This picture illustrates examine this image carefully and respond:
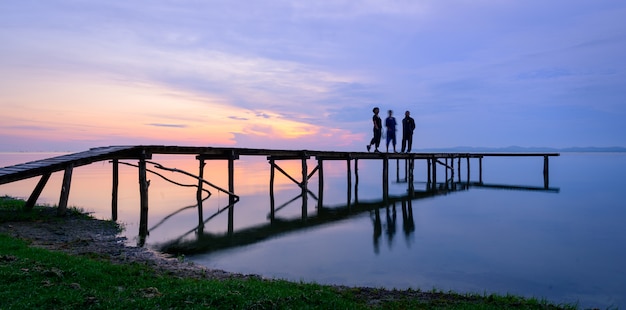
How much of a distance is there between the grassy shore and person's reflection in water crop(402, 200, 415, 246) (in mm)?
7657

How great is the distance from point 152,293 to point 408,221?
14495 mm

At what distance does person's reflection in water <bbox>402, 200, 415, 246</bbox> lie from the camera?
52.0 feet

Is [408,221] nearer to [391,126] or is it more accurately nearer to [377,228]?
[377,228]

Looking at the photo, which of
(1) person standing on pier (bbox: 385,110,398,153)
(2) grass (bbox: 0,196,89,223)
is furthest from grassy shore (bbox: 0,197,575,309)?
(1) person standing on pier (bbox: 385,110,398,153)

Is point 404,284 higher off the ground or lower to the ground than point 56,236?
lower

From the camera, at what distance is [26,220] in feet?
43.7

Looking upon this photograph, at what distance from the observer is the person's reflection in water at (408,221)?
15.9 metres

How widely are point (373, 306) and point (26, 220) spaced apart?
1220cm

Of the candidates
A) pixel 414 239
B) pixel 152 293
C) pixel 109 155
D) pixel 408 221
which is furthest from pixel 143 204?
pixel 408 221

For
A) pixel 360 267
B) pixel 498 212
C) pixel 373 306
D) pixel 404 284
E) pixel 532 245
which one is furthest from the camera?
pixel 498 212

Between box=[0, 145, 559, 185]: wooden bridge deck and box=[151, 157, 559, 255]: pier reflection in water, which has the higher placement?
box=[0, 145, 559, 185]: wooden bridge deck

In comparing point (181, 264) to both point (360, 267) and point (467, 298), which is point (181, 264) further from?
point (467, 298)

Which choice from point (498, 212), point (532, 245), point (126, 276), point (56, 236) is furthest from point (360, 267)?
point (498, 212)

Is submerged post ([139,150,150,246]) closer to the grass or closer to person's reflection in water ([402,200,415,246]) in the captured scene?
the grass
